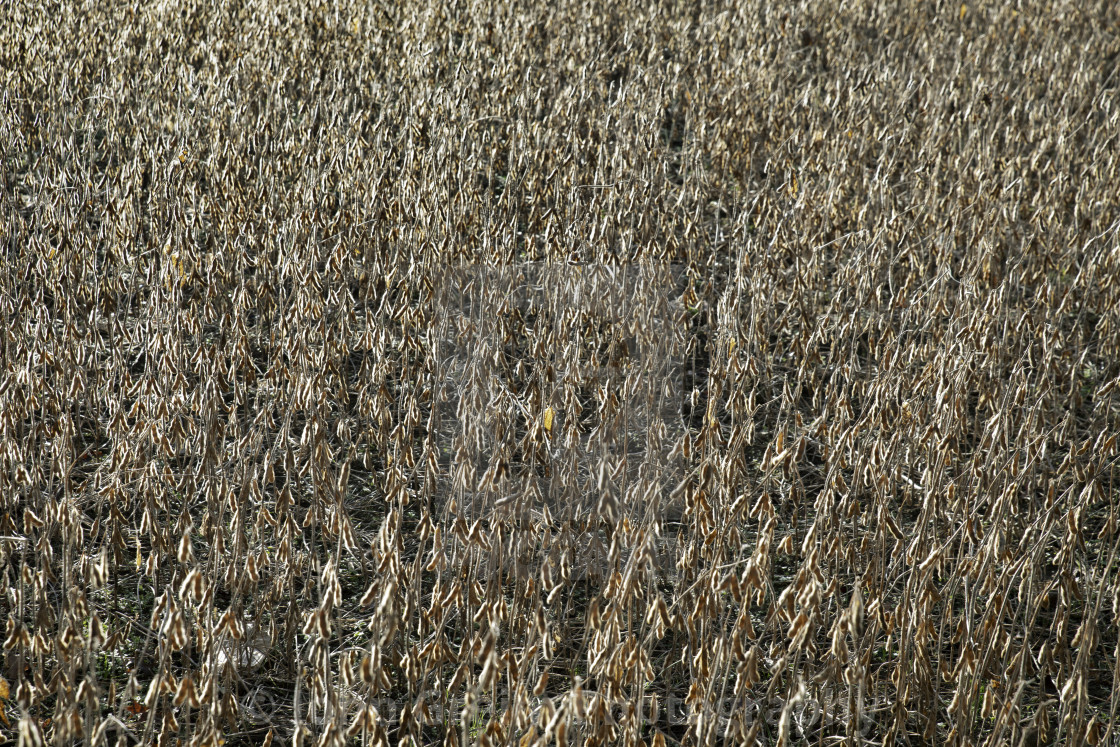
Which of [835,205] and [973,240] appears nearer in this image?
[973,240]

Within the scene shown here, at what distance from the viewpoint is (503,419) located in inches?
88.0

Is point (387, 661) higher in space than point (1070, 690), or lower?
lower

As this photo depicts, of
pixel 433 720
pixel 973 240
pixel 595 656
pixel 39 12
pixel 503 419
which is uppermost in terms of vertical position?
pixel 39 12

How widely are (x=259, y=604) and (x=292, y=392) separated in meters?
0.52

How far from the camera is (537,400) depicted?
2387 millimetres

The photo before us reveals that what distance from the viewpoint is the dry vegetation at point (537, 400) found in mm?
1761

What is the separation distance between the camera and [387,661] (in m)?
1.95

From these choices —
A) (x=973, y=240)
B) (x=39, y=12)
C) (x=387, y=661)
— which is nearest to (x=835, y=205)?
(x=973, y=240)

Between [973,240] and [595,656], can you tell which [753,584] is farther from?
[973,240]

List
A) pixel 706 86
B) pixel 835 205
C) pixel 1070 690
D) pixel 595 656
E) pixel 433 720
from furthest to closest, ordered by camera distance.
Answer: pixel 706 86 → pixel 835 205 → pixel 433 720 → pixel 595 656 → pixel 1070 690

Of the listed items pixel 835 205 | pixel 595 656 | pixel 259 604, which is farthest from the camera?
pixel 835 205

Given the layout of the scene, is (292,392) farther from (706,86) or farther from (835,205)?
(706,86)

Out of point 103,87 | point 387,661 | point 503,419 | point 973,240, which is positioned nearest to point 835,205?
point 973,240

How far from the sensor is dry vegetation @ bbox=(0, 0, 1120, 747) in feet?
5.78
